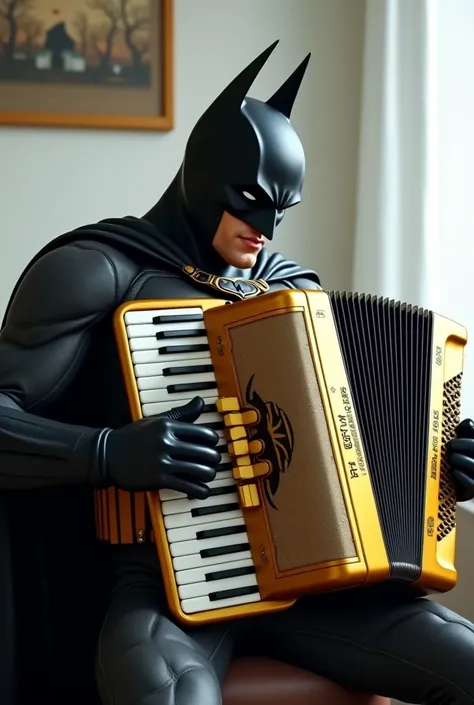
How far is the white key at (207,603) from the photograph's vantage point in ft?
3.86

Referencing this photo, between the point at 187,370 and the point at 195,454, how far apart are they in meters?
0.13

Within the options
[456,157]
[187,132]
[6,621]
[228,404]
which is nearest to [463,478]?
[228,404]

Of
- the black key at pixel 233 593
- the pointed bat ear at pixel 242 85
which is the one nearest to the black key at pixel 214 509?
the black key at pixel 233 593

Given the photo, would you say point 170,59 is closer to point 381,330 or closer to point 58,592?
point 381,330

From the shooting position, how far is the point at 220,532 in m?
1.21

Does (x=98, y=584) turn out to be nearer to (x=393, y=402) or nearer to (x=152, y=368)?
(x=152, y=368)

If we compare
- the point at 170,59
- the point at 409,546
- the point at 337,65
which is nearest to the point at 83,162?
the point at 170,59

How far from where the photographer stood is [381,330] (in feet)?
4.27

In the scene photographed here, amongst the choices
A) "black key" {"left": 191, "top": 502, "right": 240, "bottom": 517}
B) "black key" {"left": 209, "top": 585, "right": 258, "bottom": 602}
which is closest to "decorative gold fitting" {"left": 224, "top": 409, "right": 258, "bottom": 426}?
"black key" {"left": 191, "top": 502, "right": 240, "bottom": 517}

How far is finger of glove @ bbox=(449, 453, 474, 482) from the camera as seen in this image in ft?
4.34

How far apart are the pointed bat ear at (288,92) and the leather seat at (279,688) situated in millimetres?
800

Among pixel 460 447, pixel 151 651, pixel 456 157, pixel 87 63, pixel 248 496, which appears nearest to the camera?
pixel 151 651

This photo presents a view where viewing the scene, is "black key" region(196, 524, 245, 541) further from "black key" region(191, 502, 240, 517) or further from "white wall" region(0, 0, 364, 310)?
"white wall" region(0, 0, 364, 310)

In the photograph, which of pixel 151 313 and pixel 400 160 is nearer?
pixel 151 313
